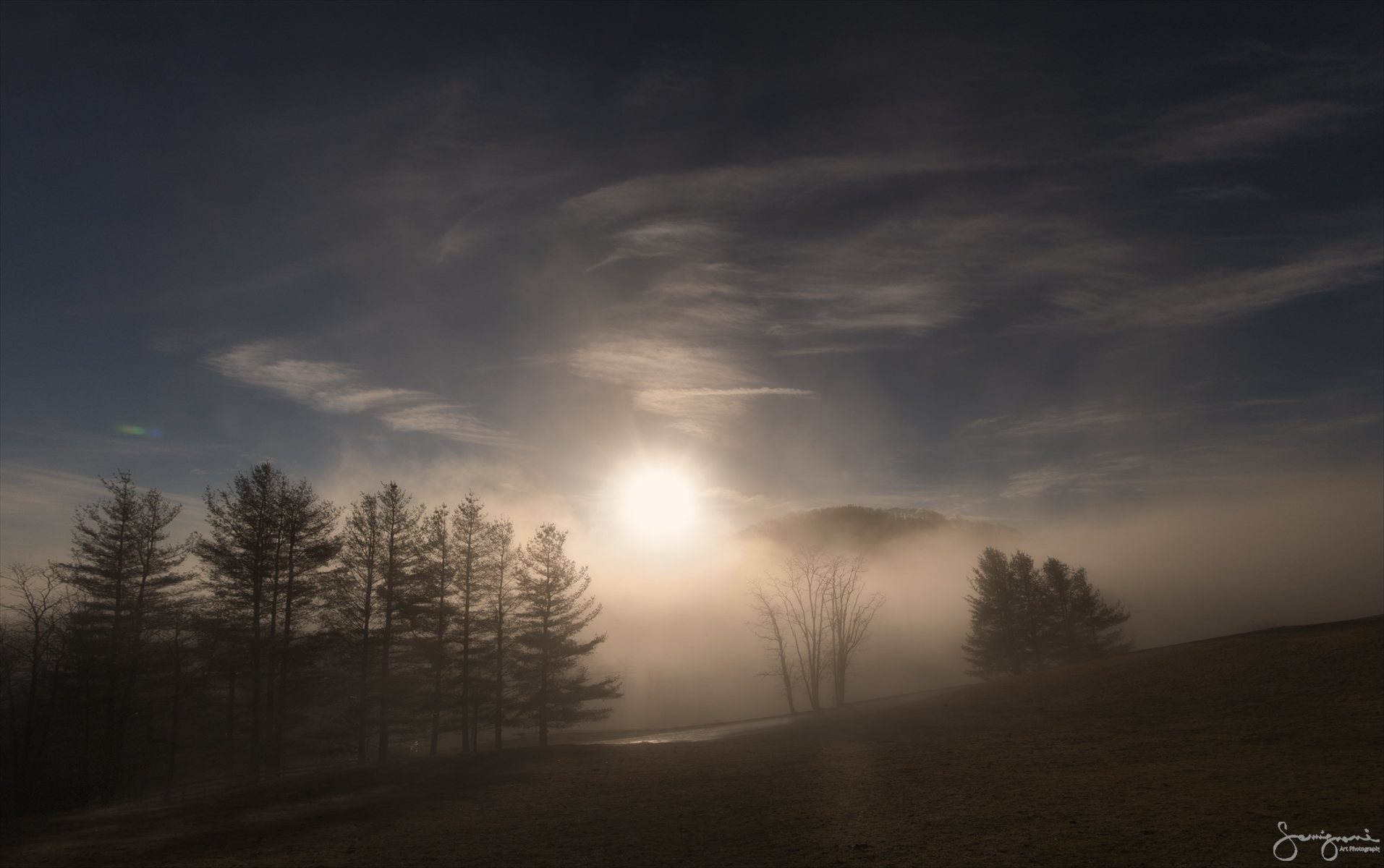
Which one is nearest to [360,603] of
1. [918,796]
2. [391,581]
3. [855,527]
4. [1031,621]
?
[391,581]

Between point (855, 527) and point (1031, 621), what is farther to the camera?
point (855, 527)

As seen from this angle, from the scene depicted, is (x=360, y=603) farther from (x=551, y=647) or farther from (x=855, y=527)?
(x=855, y=527)

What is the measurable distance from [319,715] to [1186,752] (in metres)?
38.3

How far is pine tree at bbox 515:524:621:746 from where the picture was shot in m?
29.6

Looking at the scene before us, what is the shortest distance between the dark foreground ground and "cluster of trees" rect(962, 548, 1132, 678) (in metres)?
25.0

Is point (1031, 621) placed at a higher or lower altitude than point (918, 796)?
higher

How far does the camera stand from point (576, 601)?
31016mm

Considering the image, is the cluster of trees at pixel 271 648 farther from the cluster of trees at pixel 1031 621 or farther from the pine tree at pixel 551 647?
the cluster of trees at pixel 1031 621

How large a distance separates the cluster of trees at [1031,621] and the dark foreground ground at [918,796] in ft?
82.2

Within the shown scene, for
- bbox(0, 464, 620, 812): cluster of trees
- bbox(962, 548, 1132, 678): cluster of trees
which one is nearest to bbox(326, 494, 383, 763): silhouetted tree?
bbox(0, 464, 620, 812): cluster of trees

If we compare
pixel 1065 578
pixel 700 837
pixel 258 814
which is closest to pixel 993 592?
pixel 1065 578

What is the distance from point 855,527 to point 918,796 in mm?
127528

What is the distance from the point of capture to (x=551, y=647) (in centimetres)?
2988

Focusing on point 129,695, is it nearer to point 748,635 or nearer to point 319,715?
point 319,715
